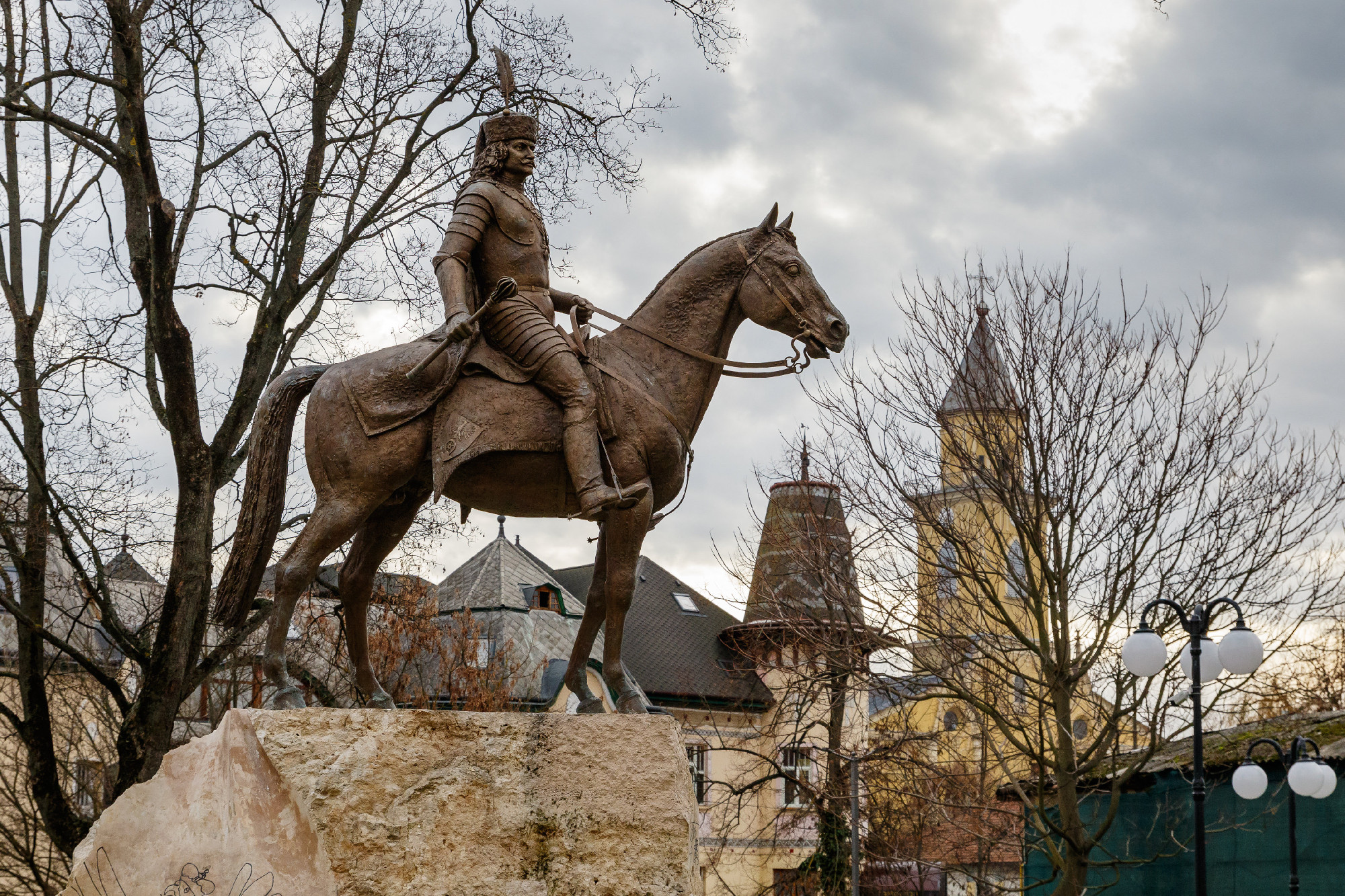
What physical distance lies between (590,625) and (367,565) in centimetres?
109

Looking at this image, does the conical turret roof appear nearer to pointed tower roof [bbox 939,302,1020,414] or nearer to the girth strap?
pointed tower roof [bbox 939,302,1020,414]

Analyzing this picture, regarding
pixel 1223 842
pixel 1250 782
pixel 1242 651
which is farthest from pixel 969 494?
pixel 1242 651

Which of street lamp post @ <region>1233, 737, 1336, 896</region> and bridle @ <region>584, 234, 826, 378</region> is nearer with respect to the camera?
bridle @ <region>584, 234, 826, 378</region>

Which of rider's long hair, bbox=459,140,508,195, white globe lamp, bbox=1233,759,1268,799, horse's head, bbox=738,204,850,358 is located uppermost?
rider's long hair, bbox=459,140,508,195

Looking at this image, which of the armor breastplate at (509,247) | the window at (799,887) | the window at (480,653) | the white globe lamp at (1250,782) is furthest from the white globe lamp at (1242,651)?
the window at (480,653)

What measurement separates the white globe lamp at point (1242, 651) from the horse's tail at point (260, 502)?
7634mm

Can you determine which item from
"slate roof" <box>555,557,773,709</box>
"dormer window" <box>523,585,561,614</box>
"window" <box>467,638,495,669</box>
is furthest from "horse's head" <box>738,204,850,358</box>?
"dormer window" <box>523,585,561,614</box>

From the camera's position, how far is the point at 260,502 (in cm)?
600

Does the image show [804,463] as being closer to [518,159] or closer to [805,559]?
[805,559]

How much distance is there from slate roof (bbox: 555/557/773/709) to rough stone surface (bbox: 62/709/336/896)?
93.1ft

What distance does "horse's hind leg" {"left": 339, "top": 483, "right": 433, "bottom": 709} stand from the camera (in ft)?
20.1

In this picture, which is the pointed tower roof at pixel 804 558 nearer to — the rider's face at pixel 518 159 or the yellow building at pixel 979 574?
the yellow building at pixel 979 574

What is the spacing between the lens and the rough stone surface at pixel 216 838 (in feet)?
17.0

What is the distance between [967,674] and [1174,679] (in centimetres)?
310
